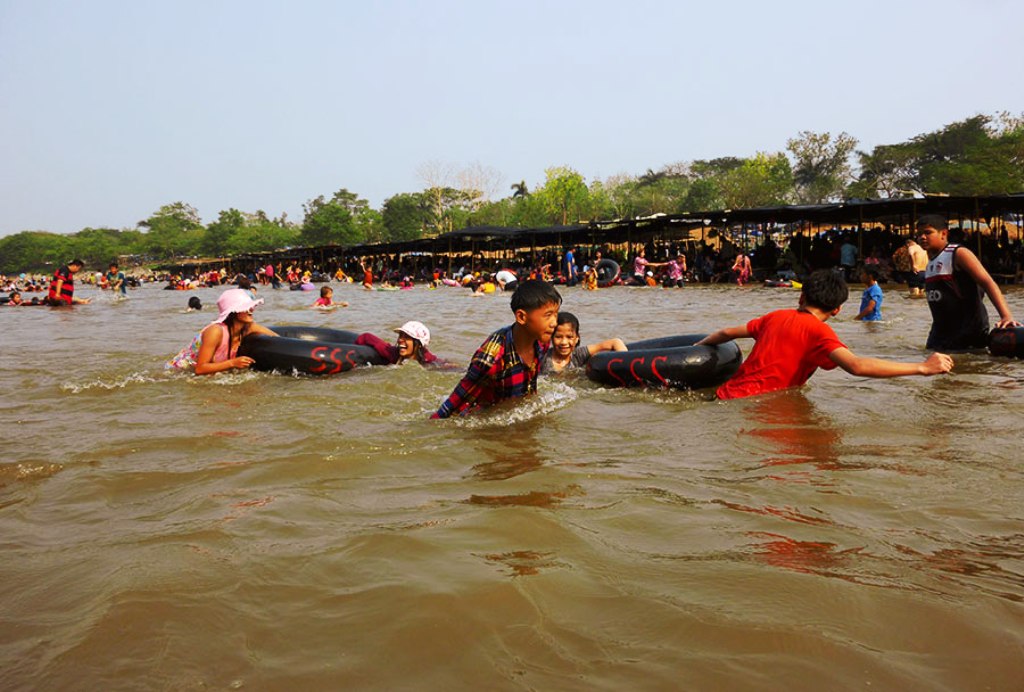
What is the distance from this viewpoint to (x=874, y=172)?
178 ft

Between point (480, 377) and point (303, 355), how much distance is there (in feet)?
10.1

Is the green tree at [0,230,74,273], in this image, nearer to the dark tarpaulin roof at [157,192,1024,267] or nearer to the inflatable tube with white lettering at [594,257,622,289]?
the dark tarpaulin roof at [157,192,1024,267]

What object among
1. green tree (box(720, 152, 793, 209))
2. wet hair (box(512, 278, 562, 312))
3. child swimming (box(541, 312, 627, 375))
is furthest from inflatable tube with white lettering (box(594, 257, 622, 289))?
green tree (box(720, 152, 793, 209))

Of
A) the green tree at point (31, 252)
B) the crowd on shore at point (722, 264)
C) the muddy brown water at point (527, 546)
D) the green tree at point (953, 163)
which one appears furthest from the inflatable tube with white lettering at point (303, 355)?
the green tree at point (31, 252)

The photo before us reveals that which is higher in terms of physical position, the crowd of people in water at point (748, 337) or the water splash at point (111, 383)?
the crowd of people in water at point (748, 337)

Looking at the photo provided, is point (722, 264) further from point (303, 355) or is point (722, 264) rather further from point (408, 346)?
point (303, 355)

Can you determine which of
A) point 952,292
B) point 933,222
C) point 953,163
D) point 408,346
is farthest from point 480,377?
point 953,163

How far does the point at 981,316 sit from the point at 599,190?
62.8 m

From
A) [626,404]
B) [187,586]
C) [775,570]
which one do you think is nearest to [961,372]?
[626,404]

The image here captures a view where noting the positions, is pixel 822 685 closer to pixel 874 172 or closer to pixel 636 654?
pixel 636 654

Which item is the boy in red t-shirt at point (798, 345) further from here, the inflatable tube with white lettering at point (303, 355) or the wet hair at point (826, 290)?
the inflatable tube with white lettering at point (303, 355)

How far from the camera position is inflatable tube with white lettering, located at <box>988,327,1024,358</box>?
6.21m

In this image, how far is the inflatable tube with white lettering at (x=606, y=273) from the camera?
82.7 feet

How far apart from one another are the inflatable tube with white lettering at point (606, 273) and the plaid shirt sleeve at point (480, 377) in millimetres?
21033
